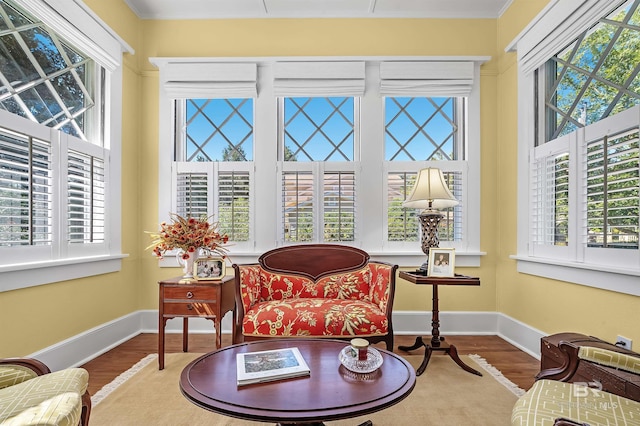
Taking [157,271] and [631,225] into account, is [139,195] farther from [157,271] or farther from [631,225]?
[631,225]

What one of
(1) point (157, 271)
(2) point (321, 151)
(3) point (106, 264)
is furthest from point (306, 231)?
(3) point (106, 264)

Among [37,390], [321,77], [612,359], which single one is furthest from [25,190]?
[612,359]

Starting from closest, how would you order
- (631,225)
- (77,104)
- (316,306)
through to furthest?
1. (631,225)
2. (316,306)
3. (77,104)

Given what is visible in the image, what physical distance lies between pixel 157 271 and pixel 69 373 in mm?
2210

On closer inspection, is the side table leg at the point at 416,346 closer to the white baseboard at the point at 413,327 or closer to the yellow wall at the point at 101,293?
the white baseboard at the point at 413,327

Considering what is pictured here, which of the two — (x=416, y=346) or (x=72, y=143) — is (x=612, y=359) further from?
(x=72, y=143)

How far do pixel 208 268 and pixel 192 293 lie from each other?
0.70ft

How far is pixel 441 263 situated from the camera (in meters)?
2.60

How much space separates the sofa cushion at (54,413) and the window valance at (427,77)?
3203 mm

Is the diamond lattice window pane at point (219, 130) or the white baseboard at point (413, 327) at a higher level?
the diamond lattice window pane at point (219, 130)

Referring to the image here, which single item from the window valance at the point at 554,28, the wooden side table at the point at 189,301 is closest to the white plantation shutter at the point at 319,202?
the wooden side table at the point at 189,301

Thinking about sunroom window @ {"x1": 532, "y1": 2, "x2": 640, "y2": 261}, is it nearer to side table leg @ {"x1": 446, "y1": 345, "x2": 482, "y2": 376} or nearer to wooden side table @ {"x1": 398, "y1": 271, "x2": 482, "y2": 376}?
wooden side table @ {"x1": 398, "y1": 271, "x2": 482, "y2": 376}

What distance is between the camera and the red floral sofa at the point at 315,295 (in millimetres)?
2330

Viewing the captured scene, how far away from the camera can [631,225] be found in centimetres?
203
